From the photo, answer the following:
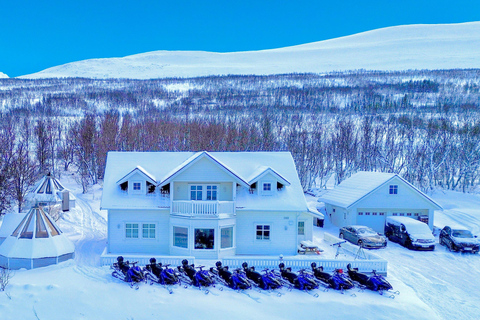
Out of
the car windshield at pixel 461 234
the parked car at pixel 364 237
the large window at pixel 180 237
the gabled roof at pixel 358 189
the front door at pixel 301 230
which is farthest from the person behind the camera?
the gabled roof at pixel 358 189

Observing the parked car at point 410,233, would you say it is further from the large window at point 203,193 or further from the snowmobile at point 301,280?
the large window at point 203,193

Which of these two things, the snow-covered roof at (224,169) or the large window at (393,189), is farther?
the large window at (393,189)

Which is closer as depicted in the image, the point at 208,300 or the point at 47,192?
the point at 208,300

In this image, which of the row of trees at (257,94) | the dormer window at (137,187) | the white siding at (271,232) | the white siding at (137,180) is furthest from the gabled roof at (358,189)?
the row of trees at (257,94)

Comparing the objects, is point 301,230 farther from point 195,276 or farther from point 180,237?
point 195,276

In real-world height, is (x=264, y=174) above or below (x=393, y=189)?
above

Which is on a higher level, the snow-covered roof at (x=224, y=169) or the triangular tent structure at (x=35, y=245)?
the snow-covered roof at (x=224, y=169)

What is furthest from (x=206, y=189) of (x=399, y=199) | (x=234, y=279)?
(x=399, y=199)
